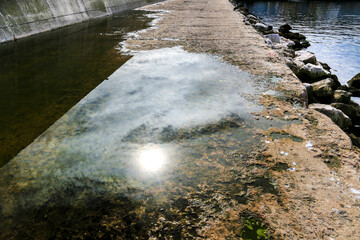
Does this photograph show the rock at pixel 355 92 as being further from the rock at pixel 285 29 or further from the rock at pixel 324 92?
the rock at pixel 285 29

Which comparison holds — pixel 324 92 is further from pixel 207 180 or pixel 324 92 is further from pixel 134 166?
pixel 134 166

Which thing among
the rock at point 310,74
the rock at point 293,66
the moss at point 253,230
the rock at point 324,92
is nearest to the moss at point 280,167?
the moss at point 253,230

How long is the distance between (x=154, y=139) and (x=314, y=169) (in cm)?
132

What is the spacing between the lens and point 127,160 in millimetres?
1787

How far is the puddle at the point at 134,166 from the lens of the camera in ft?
4.33

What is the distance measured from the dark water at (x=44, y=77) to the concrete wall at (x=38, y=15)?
320mm

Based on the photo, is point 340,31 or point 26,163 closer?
point 26,163

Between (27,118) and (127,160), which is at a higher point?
(27,118)

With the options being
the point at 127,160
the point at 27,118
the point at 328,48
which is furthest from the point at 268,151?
the point at 328,48

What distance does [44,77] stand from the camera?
10.8 feet

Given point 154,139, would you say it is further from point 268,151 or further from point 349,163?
point 349,163

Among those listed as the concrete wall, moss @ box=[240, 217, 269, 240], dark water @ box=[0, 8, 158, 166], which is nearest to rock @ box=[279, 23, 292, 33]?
the concrete wall

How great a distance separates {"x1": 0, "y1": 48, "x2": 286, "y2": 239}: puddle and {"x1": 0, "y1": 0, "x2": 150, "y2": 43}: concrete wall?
4.27 metres

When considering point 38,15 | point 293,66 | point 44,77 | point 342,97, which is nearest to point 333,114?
point 342,97
